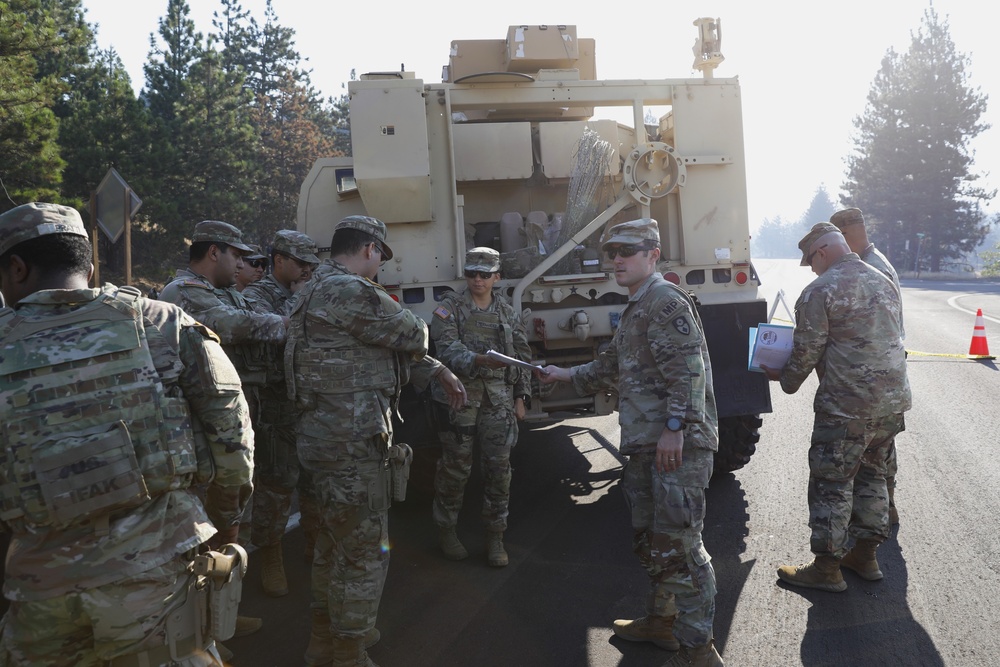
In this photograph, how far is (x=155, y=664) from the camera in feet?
→ 6.96

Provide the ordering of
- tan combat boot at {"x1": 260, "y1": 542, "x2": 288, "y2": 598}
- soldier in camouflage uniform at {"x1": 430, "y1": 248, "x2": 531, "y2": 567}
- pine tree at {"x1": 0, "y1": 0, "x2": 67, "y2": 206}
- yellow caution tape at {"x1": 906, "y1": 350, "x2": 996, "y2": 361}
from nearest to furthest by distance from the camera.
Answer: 1. tan combat boot at {"x1": 260, "y1": 542, "x2": 288, "y2": 598}
2. soldier in camouflage uniform at {"x1": 430, "y1": 248, "x2": 531, "y2": 567}
3. yellow caution tape at {"x1": 906, "y1": 350, "x2": 996, "y2": 361}
4. pine tree at {"x1": 0, "y1": 0, "x2": 67, "y2": 206}

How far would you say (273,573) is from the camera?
425cm

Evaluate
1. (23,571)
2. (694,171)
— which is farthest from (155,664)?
(694,171)

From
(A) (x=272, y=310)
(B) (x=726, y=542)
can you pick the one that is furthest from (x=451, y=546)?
(A) (x=272, y=310)

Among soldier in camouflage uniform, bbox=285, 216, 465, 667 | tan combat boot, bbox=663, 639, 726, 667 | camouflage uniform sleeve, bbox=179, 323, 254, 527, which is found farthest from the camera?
soldier in camouflage uniform, bbox=285, 216, 465, 667

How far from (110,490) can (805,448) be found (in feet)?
19.5

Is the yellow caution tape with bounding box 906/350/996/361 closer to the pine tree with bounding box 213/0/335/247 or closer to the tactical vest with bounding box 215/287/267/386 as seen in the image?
the tactical vest with bounding box 215/287/267/386

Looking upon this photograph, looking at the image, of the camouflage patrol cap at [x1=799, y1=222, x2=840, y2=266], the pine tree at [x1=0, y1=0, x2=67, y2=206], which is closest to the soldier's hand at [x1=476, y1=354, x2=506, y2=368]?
the camouflage patrol cap at [x1=799, y1=222, x2=840, y2=266]

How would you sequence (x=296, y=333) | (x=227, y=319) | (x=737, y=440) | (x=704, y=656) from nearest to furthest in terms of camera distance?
(x=704, y=656)
(x=296, y=333)
(x=227, y=319)
(x=737, y=440)

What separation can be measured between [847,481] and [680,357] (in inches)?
55.3

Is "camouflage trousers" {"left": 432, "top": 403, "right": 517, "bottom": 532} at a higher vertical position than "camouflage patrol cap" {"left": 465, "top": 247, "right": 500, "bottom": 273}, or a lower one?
lower

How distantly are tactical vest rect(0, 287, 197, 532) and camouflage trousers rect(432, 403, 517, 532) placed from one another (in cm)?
253

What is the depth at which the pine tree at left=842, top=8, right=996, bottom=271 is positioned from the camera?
146ft

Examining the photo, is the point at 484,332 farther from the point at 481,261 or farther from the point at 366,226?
the point at 366,226
